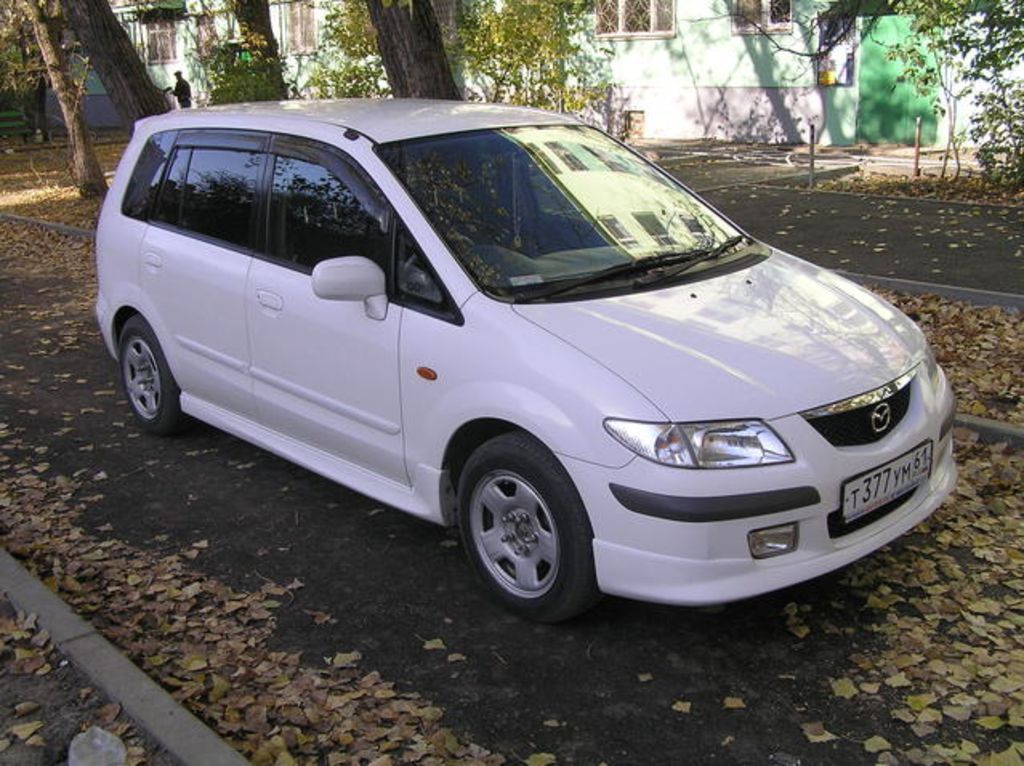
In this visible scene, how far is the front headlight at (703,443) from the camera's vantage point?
345cm

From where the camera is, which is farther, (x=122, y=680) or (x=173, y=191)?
(x=173, y=191)

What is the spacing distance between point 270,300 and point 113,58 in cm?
908

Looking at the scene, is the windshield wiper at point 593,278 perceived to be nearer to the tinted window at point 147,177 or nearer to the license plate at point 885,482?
the license plate at point 885,482

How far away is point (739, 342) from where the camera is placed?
381 centimetres

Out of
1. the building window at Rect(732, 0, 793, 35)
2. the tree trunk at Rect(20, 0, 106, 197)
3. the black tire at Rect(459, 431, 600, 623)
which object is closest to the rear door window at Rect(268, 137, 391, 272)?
the black tire at Rect(459, 431, 600, 623)

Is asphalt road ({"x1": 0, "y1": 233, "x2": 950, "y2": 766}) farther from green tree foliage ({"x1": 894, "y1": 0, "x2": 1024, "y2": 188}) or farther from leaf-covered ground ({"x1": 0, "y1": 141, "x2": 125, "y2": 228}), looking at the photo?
green tree foliage ({"x1": 894, "y1": 0, "x2": 1024, "y2": 188})

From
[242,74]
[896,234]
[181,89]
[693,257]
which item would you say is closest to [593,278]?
Answer: [693,257]

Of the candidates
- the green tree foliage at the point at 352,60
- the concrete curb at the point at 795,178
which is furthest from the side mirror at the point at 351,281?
the green tree foliage at the point at 352,60

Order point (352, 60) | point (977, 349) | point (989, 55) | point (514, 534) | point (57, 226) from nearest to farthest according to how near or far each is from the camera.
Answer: point (514, 534), point (977, 349), point (989, 55), point (57, 226), point (352, 60)

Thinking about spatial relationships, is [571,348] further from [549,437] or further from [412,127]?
[412,127]

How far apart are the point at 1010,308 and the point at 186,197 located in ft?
18.1

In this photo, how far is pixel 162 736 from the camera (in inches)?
129

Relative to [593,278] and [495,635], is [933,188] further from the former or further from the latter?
[495,635]

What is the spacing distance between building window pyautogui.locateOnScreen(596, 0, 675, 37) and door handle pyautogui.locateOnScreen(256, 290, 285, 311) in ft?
63.2
